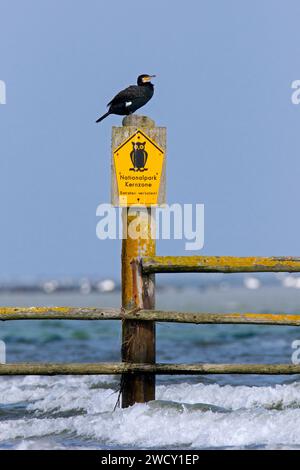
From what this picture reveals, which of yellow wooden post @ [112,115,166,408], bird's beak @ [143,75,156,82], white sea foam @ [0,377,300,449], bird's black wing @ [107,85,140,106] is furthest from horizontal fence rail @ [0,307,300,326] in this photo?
bird's beak @ [143,75,156,82]

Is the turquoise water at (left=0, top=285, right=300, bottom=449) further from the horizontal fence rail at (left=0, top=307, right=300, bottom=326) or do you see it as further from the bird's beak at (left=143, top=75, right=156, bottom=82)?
the bird's beak at (left=143, top=75, right=156, bottom=82)

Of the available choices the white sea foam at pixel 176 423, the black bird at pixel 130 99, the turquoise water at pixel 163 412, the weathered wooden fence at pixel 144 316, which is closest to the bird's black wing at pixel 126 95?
the black bird at pixel 130 99

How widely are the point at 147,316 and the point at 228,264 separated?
32.5 inches

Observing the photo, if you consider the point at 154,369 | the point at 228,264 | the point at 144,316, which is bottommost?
the point at 154,369

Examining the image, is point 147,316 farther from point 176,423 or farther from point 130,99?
point 130,99

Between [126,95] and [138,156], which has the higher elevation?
[126,95]

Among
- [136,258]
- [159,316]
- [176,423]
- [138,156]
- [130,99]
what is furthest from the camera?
[130,99]

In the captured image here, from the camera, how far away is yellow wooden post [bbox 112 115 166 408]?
32.5 ft

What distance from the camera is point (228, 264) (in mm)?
9609

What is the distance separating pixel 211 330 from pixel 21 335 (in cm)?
445

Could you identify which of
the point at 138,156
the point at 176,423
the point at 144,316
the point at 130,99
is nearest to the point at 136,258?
the point at 144,316
